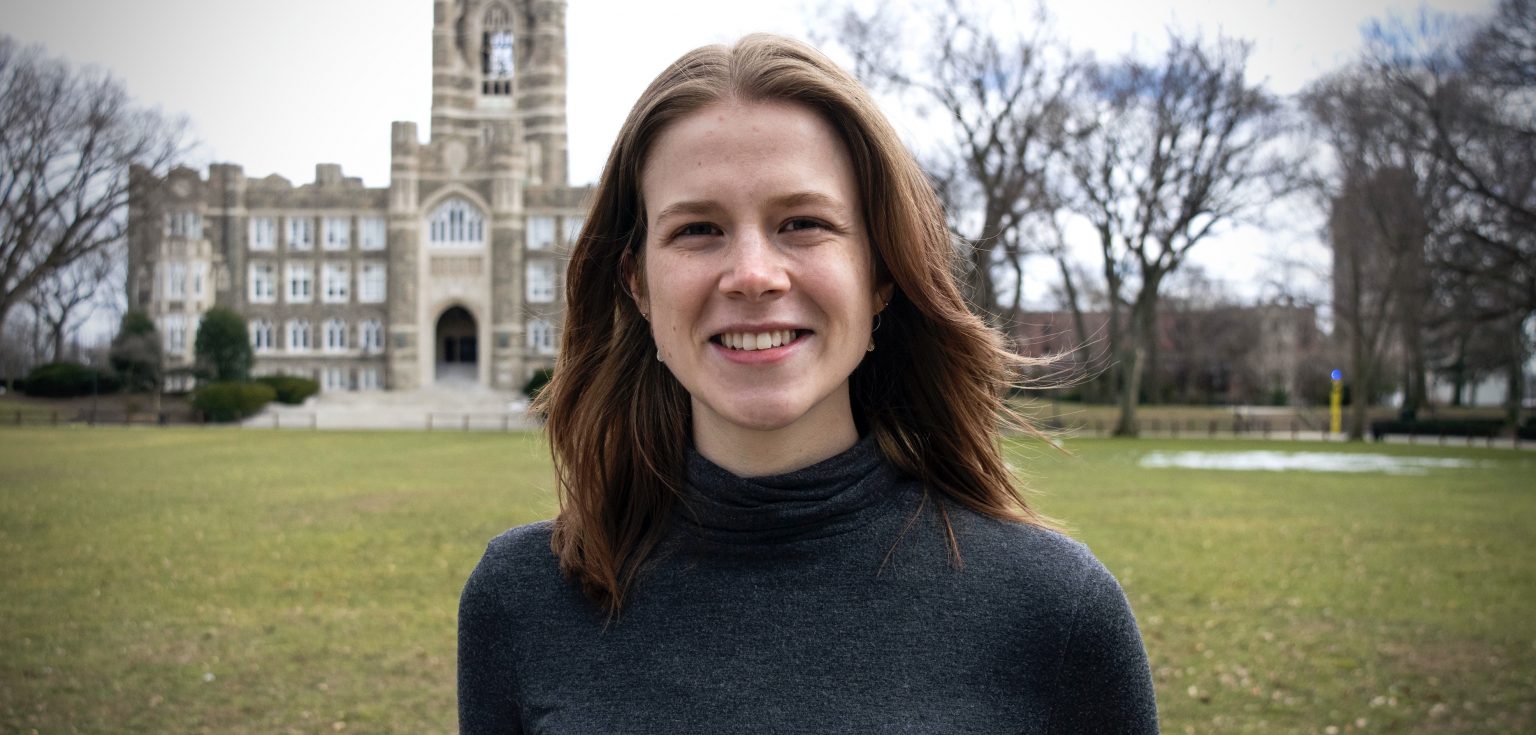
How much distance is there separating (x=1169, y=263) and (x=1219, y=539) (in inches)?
1044

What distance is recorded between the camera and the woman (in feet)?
6.29

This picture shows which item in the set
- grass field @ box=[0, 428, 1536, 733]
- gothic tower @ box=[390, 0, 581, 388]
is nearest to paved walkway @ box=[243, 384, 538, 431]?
gothic tower @ box=[390, 0, 581, 388]

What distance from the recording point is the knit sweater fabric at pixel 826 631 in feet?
6.25

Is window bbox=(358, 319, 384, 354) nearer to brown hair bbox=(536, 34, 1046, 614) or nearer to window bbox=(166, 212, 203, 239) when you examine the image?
window bbox=(166, 212, 203, 239)

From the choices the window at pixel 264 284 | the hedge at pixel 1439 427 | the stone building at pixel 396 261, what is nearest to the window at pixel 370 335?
Result: the stone building at pixel 396 261

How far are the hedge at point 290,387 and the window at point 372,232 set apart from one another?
11207 millimetres

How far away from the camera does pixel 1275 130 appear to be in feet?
119

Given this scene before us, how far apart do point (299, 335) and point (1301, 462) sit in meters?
54.0

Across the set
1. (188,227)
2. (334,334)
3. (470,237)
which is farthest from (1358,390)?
(188,227)

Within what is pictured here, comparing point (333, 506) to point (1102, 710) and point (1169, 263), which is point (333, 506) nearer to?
point (1102, 710)

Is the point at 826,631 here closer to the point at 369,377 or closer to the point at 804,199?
the point at 804,199

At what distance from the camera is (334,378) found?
64.7 m

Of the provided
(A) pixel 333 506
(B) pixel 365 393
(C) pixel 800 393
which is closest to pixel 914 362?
(C) pixel 800 393

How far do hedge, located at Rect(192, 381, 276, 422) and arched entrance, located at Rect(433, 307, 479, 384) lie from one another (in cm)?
1888
